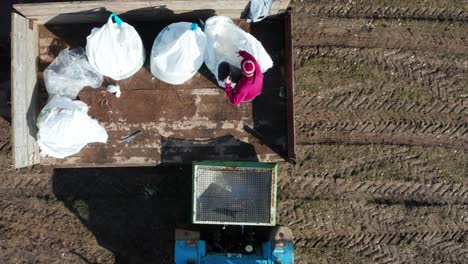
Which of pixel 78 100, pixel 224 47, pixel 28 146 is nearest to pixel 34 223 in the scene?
pixel 28 146

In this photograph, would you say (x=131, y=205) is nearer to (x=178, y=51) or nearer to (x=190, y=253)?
(x=190, y=253)

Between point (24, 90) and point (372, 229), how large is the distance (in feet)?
15.3

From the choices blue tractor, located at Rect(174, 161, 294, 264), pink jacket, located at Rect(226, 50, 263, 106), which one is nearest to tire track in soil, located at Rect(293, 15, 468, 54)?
pink jacket, located at Rect(226, 50, 263, 106)

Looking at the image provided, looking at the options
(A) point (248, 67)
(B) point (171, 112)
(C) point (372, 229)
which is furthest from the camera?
(C) point (372, 229)

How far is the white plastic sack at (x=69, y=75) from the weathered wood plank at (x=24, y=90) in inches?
7.7

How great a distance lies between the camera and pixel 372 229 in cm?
526

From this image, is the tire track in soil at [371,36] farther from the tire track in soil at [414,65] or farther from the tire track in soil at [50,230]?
the tire track in soil at [50,230]

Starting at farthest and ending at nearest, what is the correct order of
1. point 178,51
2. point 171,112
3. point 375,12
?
1. point 375,12
2. point 171,112
3. point 178,51

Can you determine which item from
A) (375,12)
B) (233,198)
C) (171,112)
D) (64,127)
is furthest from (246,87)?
(375,12)

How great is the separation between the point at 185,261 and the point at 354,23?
3.85 m

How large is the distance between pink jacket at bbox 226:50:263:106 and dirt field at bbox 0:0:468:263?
137 centimetres

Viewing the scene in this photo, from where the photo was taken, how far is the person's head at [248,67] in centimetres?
367

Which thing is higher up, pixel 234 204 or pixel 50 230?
pixel 234 204

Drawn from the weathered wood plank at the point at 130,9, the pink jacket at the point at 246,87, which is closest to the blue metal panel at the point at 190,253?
the pink jacket at the point at 246,87
